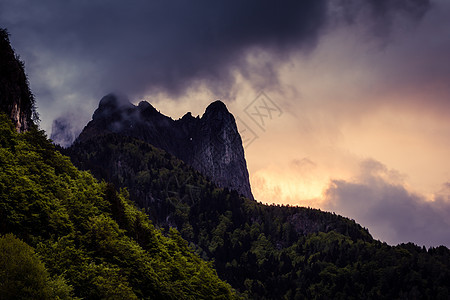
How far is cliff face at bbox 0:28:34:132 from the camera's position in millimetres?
54375

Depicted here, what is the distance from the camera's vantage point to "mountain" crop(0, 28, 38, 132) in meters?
54.3

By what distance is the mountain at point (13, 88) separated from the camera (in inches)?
2140

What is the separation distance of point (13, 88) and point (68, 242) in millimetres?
34501

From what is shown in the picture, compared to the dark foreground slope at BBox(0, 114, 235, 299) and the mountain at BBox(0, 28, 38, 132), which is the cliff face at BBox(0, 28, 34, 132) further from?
the dark foreground slope at BBox(0, 114, 235, 299)

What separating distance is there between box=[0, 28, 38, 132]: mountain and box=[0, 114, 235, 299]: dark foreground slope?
1222 centimetres

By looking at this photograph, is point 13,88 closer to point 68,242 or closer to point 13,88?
point 13,88

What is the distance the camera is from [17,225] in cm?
3117

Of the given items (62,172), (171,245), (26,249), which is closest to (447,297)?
(171,245)

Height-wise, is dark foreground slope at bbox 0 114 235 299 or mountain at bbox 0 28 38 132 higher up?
mountain at bbox 0 28 38 132

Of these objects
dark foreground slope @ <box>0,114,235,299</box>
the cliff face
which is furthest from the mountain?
dark foreground slope @ <box>0,114,235,299</box>

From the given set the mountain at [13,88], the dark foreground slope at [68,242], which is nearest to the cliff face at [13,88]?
the mountain at [13,88]

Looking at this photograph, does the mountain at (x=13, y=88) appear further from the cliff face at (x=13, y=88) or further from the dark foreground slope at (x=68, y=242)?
the dark foreground slope at (x=68, y=242)

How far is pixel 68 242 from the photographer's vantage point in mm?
30891

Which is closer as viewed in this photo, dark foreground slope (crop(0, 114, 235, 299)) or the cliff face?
dark foreground slope (crop(0, 114, 235, 299))
